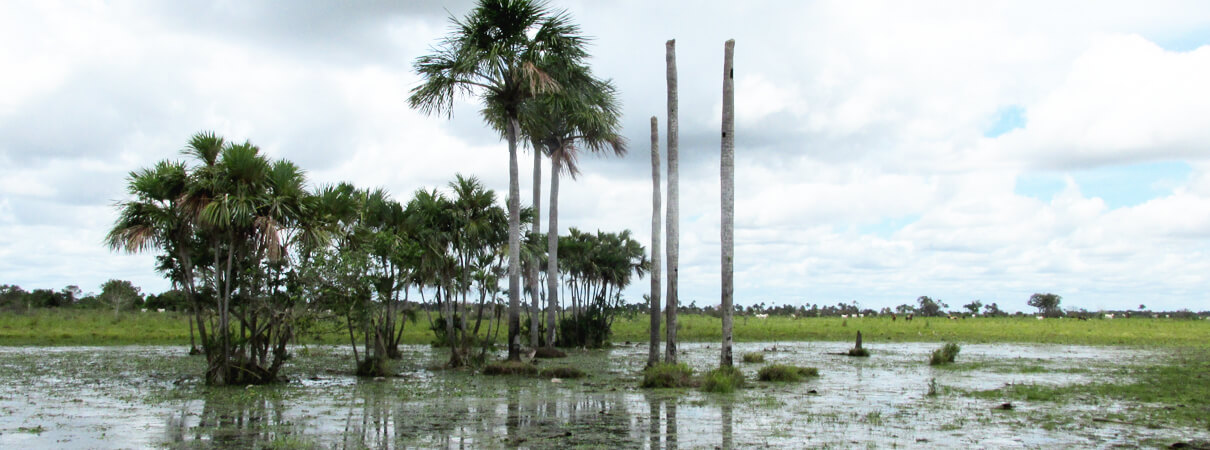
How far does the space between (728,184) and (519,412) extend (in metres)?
8.82

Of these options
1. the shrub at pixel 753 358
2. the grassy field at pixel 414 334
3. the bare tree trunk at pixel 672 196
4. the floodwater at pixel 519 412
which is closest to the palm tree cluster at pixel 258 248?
the floodwater at pixel 519 412

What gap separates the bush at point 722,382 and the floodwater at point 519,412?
406 millimetres

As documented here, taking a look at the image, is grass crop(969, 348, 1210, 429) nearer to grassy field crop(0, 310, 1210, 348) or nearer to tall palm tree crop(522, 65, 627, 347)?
tall palm tree crop(522, 65, 627, 347)

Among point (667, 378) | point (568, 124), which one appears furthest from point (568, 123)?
point (667, 378)

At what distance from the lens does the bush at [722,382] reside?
1794 centimetres

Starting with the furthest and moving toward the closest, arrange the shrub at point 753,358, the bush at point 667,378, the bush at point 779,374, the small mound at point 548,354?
the small mound at point 548,354 → the shrub at point 753,358 → the bush at point 779,374 → the bush at point 667,378

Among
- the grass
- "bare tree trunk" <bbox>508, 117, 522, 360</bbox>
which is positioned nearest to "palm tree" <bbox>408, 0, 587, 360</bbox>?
"bare tree trunk" <bbox>508, 117, 522, 360</bbox>

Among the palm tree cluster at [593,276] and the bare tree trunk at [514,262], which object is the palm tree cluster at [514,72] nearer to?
the bare tree trunk at [514,262]

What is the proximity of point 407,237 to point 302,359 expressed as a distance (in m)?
7.19

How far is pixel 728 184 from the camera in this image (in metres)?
21.1

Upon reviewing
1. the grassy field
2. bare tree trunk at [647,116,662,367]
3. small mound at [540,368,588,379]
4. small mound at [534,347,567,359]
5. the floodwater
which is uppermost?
bare tree trunk at [647,116,662,367]

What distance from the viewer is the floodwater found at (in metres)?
11.6

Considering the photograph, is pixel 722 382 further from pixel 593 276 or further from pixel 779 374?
pixel 593 276

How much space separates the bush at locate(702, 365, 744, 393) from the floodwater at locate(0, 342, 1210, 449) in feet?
1.33
